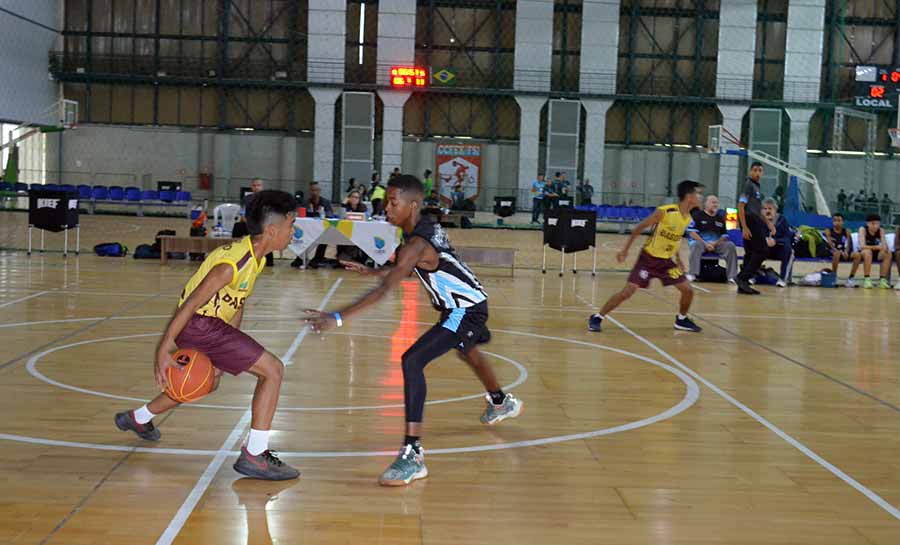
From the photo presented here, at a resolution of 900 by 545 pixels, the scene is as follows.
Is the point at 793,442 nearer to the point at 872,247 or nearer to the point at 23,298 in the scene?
the point at 23,298

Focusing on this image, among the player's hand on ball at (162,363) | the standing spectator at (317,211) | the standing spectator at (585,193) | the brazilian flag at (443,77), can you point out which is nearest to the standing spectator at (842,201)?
the standing spectator at (585,193)

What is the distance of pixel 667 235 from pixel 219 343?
7529mm

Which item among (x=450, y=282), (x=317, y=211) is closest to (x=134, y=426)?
(x=450, y=282)

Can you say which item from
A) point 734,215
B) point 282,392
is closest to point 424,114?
point 734,215

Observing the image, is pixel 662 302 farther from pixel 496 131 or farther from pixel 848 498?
pixel 496 131

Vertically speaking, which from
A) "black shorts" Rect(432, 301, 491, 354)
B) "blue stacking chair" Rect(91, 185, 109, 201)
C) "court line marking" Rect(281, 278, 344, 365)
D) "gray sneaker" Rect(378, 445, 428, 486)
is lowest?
"court line marking" Rect(281, 278, 344, 365)

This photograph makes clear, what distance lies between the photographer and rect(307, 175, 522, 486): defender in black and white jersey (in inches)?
230

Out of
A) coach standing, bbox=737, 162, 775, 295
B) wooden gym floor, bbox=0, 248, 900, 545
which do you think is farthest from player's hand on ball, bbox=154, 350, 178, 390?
coach standing, bbox=737, 162, 775, 295

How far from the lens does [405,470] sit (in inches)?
232

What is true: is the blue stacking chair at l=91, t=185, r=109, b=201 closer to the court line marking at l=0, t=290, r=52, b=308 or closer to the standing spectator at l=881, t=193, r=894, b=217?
the court line marking at l=0, t=290, r=52, b=308

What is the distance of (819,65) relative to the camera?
41.4 meters

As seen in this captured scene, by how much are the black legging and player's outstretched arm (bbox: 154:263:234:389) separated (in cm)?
119

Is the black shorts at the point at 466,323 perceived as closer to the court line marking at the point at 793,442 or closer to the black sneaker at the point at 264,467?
the black sneaker at the point at 264,467

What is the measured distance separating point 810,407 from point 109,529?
583 cm
